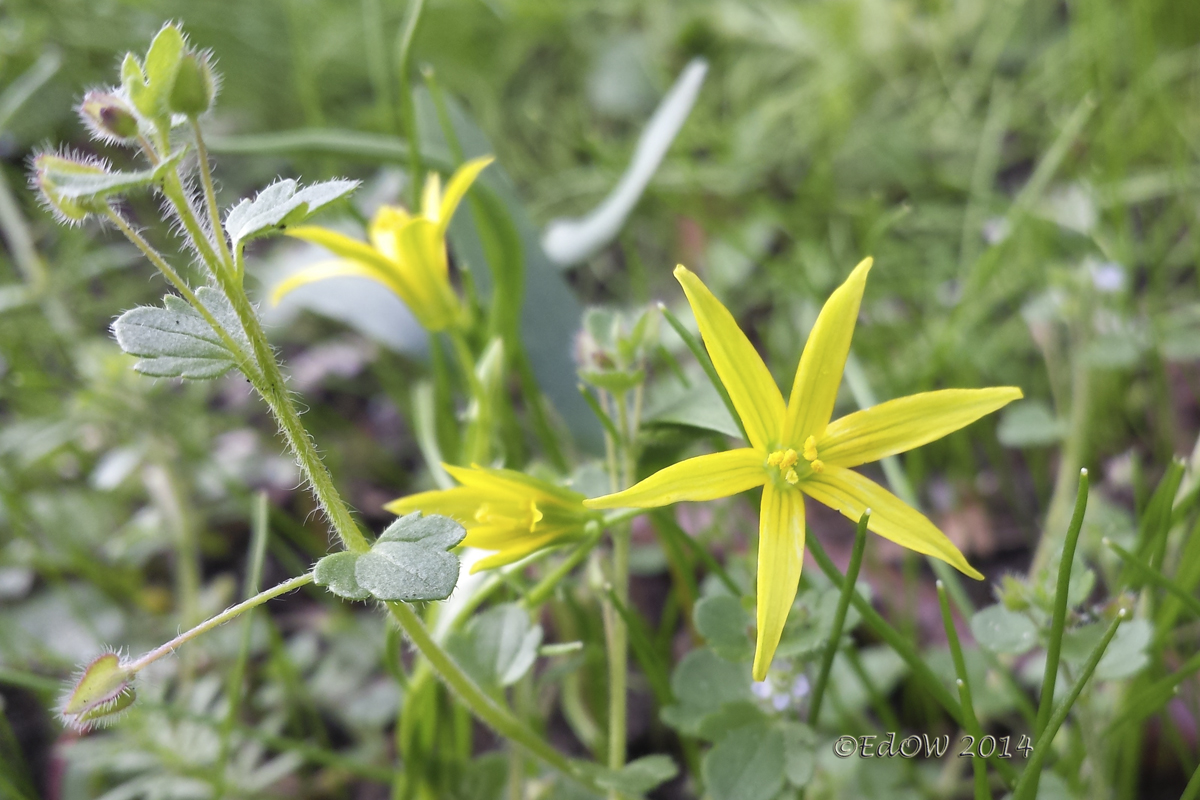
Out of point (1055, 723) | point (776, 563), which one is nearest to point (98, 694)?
point (776, 563)

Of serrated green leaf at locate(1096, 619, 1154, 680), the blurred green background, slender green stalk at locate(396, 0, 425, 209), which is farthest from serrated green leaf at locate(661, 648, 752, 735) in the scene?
slender green stalk at locate(396, 0, 425, 209)

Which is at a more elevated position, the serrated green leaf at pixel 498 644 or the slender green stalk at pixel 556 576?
the slender green stalk at pixel 556 576

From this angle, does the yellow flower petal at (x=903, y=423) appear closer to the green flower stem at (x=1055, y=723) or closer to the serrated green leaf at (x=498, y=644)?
the green flower stem at (x=1055, y=723)

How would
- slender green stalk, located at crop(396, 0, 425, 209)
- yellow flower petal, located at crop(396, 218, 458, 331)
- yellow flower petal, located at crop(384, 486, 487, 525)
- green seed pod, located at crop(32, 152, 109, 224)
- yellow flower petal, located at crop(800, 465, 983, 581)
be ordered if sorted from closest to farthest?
green seed pod, located at crop(32, 152, 109, 224) → yellow flower petal, located at crop(800, 465, 983, 581) → yellow flower petal, located at crop(384, 486, 487, 525) → yellow flower petal, located at crop(396, 218, 458, 331) → slender green stalk, located at crop(396, 0, 425, 209)

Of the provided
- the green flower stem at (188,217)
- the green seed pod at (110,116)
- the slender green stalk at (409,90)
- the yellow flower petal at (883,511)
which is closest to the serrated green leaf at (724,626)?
the yellow flower petal at (883,511)

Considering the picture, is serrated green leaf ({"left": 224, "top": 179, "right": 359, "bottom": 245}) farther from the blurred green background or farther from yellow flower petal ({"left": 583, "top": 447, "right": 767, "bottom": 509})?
the blurred green background
